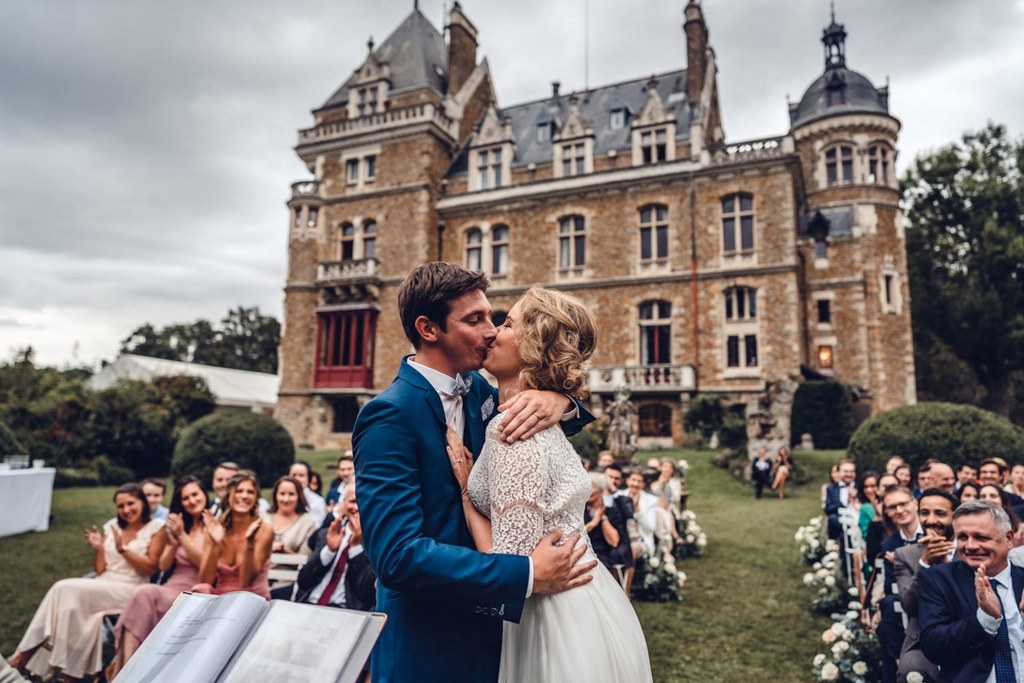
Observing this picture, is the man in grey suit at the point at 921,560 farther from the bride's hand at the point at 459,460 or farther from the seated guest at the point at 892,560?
the bride's hand at the point at 459,460

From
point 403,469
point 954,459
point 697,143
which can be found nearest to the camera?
point 403,469

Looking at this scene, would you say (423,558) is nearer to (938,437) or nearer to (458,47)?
(938,437)

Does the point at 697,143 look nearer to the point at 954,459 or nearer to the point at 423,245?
the point at 423,245

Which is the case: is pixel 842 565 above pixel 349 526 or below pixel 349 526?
below

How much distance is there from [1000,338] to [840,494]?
81.9 feet

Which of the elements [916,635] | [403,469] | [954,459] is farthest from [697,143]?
[403,469]

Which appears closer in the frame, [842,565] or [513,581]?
[513,581]

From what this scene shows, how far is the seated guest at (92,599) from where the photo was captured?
5.03 meters

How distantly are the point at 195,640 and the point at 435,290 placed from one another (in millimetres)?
1212

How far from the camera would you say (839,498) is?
8.87 meters

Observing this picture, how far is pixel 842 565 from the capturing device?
8.25 m

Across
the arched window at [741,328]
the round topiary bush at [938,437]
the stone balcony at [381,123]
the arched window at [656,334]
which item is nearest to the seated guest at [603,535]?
the round topiary bush at [938,437]

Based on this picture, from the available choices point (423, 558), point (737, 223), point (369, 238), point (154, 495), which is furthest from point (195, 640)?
point (369, 238)

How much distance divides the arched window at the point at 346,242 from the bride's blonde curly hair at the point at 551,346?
87.2 feet
